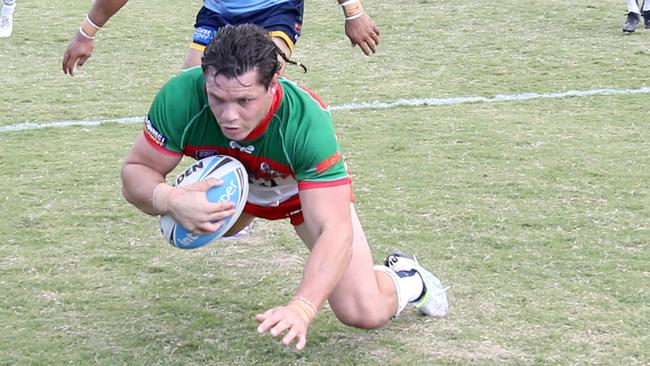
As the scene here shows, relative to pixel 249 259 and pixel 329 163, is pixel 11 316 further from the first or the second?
pixel 329 163

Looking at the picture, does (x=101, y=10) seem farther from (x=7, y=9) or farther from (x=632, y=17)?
(x=632, y=17)

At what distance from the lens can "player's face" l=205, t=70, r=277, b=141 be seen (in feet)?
12.6

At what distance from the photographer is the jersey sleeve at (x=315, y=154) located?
4047 mm

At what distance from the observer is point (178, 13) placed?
475 inches

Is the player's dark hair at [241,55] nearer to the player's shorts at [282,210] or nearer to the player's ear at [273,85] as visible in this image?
the player's ear at [273,85]

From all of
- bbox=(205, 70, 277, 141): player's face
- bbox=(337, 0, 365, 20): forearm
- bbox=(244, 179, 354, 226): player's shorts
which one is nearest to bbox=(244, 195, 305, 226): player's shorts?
bbox=(244, 179, 354, 226): player's shorts

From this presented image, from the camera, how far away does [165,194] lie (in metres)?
4.10

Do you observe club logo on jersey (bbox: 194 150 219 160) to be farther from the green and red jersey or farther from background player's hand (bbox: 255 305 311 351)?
background player's hand (bbox: 255 305 311 351)

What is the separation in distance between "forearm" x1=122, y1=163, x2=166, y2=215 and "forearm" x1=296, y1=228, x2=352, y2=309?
67 centimetres

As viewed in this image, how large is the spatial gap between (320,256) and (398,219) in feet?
6.90

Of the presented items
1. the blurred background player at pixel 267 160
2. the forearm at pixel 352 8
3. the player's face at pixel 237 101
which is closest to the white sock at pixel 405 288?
the blurred background player at pixel 267 160

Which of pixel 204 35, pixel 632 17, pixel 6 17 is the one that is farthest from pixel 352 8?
pixel 6 17

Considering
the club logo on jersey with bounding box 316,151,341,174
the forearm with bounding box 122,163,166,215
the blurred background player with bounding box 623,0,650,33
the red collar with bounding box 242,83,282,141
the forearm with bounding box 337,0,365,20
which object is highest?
the red collar with bounding box 242,83,282,141

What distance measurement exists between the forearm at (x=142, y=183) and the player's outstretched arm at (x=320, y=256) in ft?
1.92
